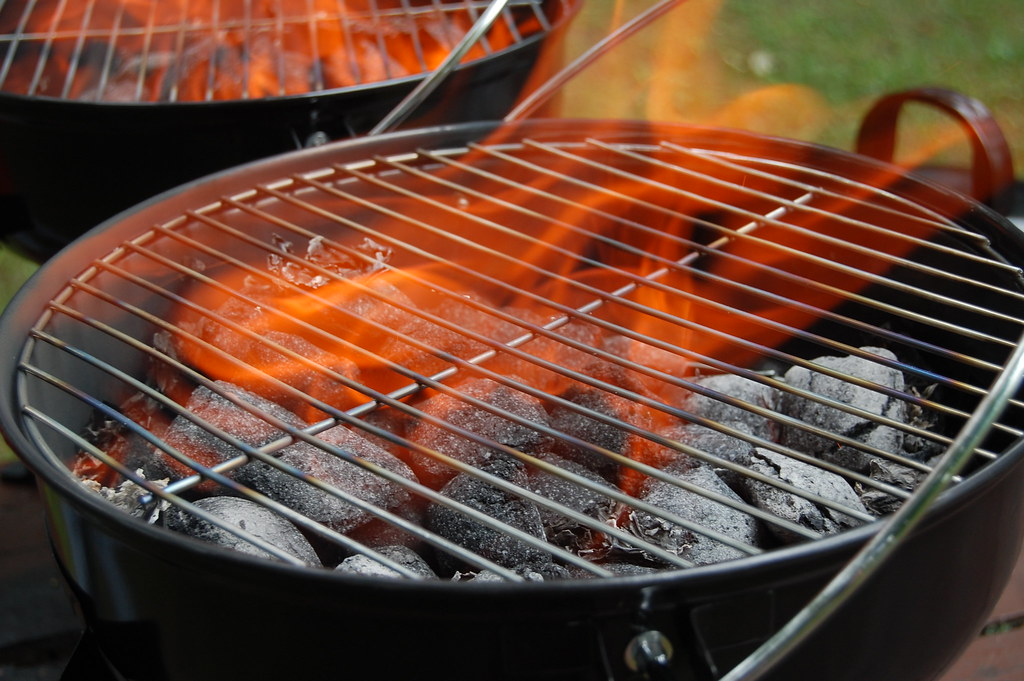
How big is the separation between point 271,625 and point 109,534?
17 centimetres

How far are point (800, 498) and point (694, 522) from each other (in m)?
0.12

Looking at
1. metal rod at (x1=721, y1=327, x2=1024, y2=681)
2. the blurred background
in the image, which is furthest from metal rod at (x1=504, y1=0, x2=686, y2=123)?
the blurred background

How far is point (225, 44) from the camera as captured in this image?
192 centimetres

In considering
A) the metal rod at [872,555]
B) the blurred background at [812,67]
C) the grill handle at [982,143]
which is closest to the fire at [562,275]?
the grill handle at [982,143]

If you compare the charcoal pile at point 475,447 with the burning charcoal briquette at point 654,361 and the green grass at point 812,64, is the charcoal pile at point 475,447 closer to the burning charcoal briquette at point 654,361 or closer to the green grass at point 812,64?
the burning charcoal briquette at point 654,361

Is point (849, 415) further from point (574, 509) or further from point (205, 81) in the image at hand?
point (205, 81)

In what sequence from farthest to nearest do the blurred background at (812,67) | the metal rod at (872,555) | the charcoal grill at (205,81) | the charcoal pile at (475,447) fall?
the blurred background at (812,67) < the charcoal grill at (205,81) < the charcoal pile at (475,447) < the metal rod at (872,555)

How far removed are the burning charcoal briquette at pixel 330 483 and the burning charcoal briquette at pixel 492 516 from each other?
6cm

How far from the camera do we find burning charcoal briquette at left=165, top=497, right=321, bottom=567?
0.93 m

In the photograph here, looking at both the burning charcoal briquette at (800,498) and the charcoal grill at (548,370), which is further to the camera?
the burning charcoal briquette at (800,498)

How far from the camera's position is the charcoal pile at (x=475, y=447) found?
91cm

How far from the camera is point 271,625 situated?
2.50ft

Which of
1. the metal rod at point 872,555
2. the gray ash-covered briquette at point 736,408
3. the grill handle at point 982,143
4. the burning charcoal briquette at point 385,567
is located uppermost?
the grill handle at point 982,143

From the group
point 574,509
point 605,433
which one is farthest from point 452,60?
point 574,509
